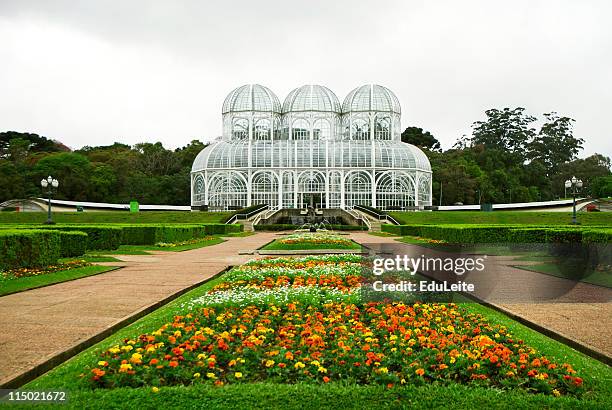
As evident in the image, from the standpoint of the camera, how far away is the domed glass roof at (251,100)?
2443 inches

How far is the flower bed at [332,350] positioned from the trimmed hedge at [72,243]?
10530 millimetres

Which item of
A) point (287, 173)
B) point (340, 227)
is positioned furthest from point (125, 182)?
point (340, 227)

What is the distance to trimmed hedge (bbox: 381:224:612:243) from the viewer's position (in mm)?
14977

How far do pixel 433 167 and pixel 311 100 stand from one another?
2099cm

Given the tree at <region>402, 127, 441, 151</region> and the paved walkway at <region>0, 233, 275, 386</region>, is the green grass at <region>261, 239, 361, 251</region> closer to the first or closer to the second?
the paved walkway at <region>0, 233, 275, 386</region>

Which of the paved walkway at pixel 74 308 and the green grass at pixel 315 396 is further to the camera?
the paved walkway at pixel 74 308

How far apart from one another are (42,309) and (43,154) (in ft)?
240

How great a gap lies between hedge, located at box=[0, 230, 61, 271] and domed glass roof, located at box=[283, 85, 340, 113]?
48763mm

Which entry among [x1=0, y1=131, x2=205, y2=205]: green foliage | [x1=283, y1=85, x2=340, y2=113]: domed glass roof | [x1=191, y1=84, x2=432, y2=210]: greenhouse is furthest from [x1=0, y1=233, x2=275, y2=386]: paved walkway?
[x1=0, y1=131, x2=205, y2=205]: green foliage

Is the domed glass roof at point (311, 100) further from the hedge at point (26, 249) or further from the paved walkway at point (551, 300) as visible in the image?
the paved walkway at point (551, 300)

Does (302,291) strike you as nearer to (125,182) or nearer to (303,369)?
(303,369)

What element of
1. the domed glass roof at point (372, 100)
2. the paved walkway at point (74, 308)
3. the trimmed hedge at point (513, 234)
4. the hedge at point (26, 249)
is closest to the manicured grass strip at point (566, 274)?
the trimmed hedge at point (513, 234)

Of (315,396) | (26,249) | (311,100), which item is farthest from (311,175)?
(315,396)
